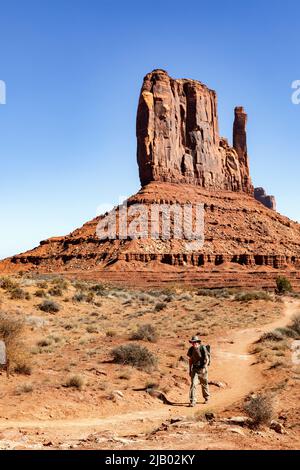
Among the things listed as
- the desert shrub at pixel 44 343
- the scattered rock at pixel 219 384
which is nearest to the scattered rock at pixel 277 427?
the scattered rock at pixel 219 384

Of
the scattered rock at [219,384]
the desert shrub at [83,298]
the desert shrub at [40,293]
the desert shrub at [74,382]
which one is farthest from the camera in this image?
the desert shrub at [83,298]

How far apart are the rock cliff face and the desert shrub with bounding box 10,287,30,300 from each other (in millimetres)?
56118

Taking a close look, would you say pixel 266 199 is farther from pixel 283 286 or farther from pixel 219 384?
pixel 219 384

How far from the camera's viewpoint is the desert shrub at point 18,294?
2387 centimetres

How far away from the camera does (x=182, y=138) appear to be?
8694cm

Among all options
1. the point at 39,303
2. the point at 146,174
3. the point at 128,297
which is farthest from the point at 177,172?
the point at 39,303

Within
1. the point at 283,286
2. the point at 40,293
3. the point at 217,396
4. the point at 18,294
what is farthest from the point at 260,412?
the point at 283,286

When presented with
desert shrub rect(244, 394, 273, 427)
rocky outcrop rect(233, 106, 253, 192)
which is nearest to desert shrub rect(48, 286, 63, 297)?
desert shrub rect(244, 394, 273, 427)

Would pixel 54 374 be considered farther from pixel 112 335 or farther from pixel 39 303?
pixel 39 303

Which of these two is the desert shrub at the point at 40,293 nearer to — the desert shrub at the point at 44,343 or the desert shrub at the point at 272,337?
the desert shrub at the point at 44,343

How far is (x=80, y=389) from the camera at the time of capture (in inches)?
419

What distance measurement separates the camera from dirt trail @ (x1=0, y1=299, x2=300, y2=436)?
8.28 meters

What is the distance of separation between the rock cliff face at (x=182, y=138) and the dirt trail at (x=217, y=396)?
206ft

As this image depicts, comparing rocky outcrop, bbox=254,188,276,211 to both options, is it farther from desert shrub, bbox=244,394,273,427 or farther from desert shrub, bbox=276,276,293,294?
desert shrub, bbox=244,394,273,427
